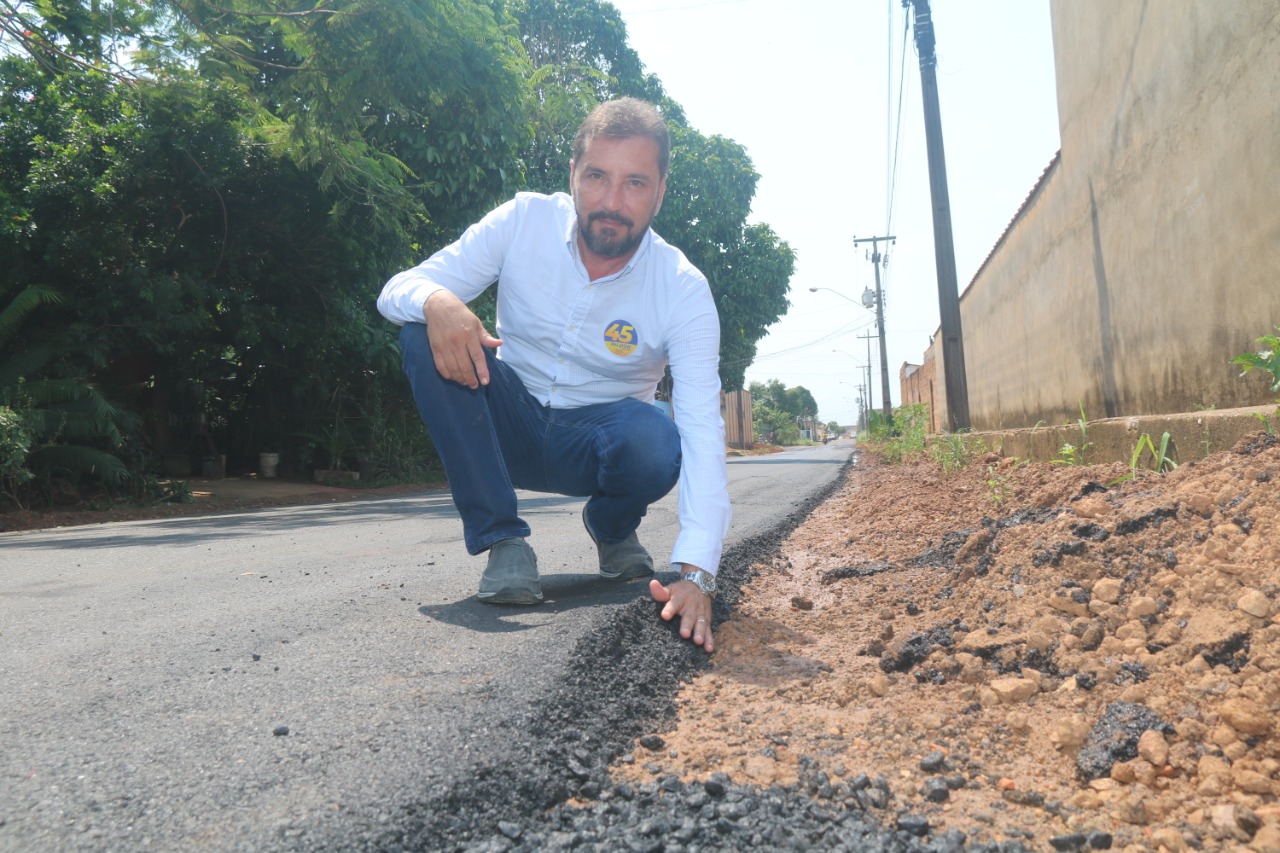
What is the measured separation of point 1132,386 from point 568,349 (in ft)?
14.9

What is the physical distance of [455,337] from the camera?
2312 mm

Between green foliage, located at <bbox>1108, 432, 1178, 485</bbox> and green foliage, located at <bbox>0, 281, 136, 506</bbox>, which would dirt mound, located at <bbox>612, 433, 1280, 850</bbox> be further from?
green foliage, located at <bbox>0, 281, 136, 506</bbox>

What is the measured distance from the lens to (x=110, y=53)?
955cm

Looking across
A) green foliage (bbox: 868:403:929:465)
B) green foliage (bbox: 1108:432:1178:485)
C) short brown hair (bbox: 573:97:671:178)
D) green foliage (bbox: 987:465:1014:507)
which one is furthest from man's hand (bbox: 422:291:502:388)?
green foliage (bbox: 868:403:929:465)

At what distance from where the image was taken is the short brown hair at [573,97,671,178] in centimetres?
244

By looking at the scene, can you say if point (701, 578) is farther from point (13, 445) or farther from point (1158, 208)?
point (13, 445)

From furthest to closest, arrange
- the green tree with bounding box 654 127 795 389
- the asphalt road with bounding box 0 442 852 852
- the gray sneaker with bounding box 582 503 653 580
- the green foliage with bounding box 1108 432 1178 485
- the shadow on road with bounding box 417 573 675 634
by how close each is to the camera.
A: 1. the green tree with bounding box 654 127 795 389
2. the green foliage with bounding box 1108 432 1178 485
3. the gray sneaker with bounding box 582 503 653 580
4. the shadow on road with bounding box 417 573 675 634
5. the asphalt road with bounding box 0 442 852 852

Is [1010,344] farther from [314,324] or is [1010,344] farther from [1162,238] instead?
[314,324]

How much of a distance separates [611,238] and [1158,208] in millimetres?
3843

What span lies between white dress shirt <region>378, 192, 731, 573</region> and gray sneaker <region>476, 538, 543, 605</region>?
477 mm

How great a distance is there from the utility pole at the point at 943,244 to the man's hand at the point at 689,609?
8.88 metres

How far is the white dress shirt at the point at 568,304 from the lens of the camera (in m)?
2.51

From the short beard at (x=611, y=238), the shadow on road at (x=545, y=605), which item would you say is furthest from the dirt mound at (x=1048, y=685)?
the short beard at (x=611, y=238)

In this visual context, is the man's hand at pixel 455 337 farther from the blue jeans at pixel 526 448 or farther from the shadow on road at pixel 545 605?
the shadow on road at pixel 545 605
